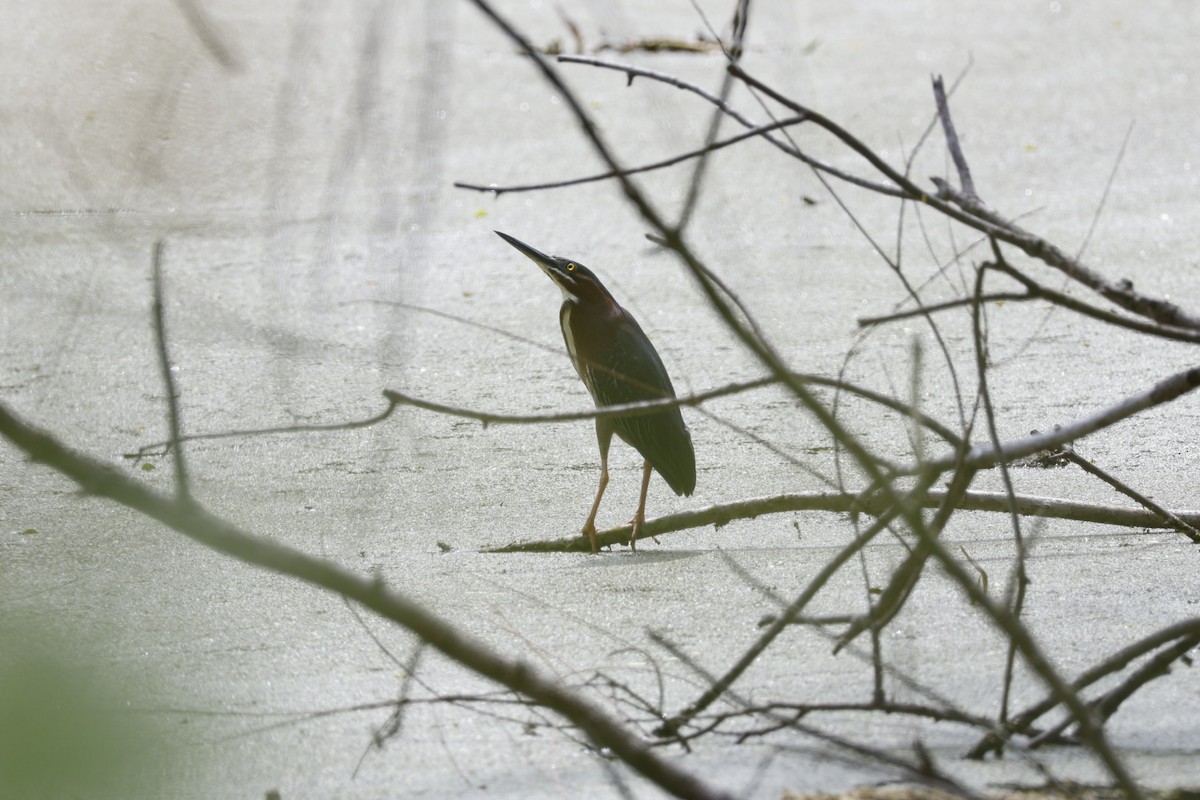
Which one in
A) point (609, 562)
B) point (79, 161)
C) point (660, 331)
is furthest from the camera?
point (79, 161)

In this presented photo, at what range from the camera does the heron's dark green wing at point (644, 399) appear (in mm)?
2793

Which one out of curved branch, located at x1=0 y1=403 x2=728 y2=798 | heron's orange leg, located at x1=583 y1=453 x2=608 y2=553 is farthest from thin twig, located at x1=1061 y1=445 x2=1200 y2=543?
curved branch, located at x1=0 y1=403 x2=728 y2=798

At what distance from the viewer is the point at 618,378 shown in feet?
8.80

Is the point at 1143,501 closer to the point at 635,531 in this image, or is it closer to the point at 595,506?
the point at 635,531

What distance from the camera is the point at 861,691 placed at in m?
1.86

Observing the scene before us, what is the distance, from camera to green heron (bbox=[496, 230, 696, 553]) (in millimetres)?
2793

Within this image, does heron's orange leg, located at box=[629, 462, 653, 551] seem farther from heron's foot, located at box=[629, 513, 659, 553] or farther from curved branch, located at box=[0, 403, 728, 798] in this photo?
curved branch, located at box=[0, 403, 728, 798]

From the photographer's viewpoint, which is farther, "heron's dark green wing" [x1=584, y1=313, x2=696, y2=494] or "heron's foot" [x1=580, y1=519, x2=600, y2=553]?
"heron's dark green wing" [x1=584, y1=313, x2=696, y2=494]

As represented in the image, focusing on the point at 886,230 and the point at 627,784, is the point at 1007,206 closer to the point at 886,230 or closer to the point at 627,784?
the point at 886,230

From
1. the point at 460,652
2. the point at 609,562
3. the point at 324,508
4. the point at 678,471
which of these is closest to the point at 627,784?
the point at 460,652

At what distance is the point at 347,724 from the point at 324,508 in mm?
1087

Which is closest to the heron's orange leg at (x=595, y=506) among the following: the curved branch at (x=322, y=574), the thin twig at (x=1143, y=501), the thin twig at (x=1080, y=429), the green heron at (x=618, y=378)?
the green heron at (x=618, y=378)

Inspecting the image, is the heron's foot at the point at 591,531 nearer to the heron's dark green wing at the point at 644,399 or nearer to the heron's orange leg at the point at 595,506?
the heron's orange leg at the point at 595,506

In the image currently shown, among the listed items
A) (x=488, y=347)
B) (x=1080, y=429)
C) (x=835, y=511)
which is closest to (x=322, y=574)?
(x=1080, y=429)
